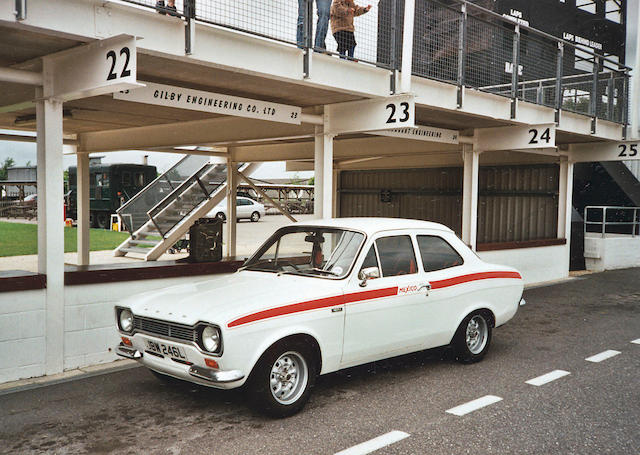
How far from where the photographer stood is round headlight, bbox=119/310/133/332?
18.6ft

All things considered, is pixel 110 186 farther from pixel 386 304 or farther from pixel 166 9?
pixel 386 304

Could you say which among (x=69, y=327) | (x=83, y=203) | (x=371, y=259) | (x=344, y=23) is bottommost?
(x=69, y=327)

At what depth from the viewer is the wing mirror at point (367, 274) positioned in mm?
5754

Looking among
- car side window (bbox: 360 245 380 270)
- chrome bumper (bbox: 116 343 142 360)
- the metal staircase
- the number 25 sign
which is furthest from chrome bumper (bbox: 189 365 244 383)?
the metal staircase

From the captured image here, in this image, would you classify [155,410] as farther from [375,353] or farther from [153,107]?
[153,107]

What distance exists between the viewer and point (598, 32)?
25.8 metres

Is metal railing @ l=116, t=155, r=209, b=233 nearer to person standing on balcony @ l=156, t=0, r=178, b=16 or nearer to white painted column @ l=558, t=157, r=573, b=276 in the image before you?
white painted column @ l=558, t=157, r=573, b=276

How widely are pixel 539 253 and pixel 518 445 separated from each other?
10.3 meters

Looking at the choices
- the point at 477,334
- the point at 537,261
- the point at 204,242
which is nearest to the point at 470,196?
the point at 537,261

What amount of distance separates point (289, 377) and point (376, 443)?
3.24 feet

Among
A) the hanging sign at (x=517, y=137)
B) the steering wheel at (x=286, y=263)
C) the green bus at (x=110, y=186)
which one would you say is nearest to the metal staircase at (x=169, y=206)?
the hanging sign at (x=517, y=137)

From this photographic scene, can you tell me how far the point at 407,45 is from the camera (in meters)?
8.65

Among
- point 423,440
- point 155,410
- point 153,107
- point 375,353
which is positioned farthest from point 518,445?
point 153,107

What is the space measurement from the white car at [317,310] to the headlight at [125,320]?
11 mm
